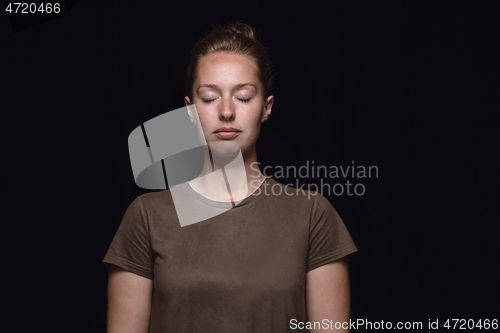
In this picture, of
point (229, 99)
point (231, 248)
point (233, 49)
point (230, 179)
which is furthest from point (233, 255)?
point (233, 49)

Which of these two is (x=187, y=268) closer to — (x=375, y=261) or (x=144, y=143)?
(x=144, y=143)

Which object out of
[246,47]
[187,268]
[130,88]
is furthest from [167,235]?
[130,88]

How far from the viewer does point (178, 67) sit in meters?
2.23

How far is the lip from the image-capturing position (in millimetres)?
1684

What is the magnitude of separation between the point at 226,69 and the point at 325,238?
22.9 inches

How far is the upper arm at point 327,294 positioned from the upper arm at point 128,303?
47 centimetres

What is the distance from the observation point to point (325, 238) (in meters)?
1.73

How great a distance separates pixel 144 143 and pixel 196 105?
0.34 metres

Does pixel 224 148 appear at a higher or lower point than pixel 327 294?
higher

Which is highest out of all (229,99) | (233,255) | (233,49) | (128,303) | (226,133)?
(233,49)

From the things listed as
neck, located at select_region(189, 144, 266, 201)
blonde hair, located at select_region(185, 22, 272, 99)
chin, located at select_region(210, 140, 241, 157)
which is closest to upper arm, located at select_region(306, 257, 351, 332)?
neck, located at select_region(189, 144, 266, 201)

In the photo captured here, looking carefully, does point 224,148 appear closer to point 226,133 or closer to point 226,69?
point 226,133

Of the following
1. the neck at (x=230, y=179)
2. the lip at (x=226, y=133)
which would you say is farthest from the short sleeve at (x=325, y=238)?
the lip at (x=226, y=133)

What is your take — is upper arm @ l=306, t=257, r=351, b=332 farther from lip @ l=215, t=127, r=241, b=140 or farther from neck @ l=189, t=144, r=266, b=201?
lip @ l=215, t=127, r=241, b=140
